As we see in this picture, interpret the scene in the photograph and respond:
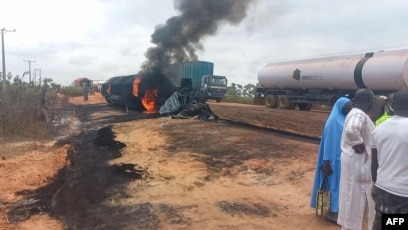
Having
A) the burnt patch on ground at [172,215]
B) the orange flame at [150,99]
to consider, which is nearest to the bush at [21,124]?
the orange flame at [150,99]

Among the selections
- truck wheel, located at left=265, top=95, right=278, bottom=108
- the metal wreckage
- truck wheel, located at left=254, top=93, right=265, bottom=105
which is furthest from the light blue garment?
truck wheel, located at left=254, top=93, right=265, bottom=105

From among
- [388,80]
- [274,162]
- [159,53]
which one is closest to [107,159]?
[274,162]

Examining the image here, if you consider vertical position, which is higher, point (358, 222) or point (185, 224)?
point (358, 222)

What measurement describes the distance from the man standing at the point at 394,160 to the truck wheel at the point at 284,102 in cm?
2226

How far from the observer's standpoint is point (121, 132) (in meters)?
15.6

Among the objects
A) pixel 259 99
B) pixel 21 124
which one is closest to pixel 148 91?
pixel 259 99

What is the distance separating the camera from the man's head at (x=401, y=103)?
297cm

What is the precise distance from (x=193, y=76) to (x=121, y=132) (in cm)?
1695

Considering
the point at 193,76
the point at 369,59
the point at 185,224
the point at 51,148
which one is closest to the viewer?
the point at 185,224

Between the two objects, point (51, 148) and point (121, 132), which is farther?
point (121, 132)

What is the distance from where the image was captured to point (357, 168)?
153 inches

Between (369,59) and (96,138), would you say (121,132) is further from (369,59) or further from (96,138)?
(369,59)

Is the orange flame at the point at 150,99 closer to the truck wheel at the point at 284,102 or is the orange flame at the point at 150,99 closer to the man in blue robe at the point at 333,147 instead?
the truck wheel at the point at 284,102

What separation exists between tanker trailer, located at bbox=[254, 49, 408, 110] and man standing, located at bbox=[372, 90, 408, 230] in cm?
1563
